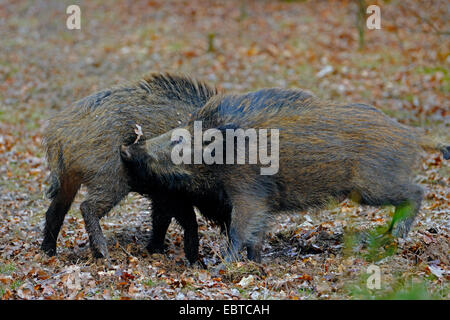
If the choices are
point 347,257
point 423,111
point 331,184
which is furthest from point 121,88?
point 423,111

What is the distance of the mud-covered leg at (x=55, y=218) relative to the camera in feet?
21.7

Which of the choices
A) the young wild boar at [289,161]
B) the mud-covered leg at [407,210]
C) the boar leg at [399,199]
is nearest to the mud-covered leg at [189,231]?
the young wild boar at [289,161]

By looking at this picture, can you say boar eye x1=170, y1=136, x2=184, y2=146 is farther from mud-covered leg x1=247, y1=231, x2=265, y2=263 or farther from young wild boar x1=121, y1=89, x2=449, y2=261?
mud-covered leg x1=247, y1=231, x2=265, y2=263

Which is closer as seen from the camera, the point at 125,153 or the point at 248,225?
the point at 248,225

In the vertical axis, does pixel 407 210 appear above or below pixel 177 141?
below

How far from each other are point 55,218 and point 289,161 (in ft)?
8.80

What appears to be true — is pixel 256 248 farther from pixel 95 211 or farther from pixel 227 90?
pixel 227 90

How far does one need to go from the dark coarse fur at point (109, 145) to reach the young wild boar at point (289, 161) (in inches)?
9.4

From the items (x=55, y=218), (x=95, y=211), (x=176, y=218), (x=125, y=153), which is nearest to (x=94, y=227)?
(x=95, y=211)

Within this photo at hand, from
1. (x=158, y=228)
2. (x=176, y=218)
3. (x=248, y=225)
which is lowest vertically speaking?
(x=158, y=228)

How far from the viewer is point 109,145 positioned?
20.9 feet

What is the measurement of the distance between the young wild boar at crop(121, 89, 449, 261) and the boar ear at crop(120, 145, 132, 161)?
11mm

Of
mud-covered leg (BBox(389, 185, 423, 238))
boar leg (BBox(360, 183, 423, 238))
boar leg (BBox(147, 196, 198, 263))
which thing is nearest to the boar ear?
boar leg (BBox(147, 196, 198, 263))
